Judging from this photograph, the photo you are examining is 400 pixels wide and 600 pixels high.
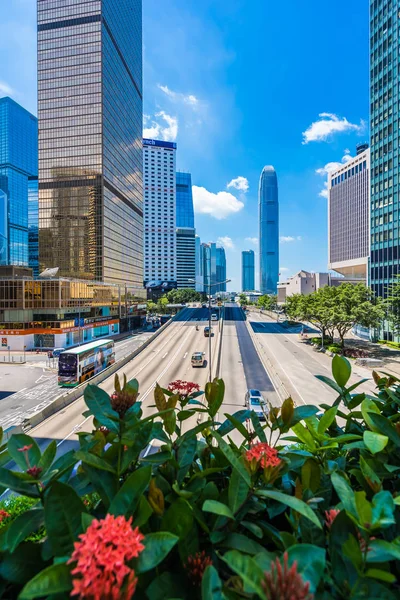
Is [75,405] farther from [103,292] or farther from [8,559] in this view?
[103,292]

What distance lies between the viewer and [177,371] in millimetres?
27641

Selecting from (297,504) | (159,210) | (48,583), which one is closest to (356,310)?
(297,504)

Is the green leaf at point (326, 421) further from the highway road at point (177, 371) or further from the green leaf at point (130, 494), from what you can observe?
the highway road at point (177, 371)

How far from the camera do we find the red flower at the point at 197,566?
50.4 inches

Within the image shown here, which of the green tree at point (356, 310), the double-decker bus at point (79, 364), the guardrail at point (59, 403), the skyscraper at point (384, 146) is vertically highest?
the skyscraper at point (384, 146)

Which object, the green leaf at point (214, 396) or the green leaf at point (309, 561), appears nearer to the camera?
the green leaf at point (309, 561)

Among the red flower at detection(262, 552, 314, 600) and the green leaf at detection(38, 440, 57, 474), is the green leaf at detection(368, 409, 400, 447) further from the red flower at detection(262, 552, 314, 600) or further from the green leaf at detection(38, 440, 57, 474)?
the green leaf at detection(38, 440, 57, 474)

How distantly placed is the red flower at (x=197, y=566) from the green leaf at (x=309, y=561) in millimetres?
433

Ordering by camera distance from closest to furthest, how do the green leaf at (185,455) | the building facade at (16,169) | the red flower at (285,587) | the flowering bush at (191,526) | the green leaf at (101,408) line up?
the red flower at (285,587), the flowering bush at (191,526), the green leaf at (185,455), the green leaf at (101,408), the building facade at (16,169)

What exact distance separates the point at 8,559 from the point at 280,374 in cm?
2715

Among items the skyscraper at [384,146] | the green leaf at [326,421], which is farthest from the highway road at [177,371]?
the skyscraper at [384,146]

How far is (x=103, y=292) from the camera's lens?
5556 cm

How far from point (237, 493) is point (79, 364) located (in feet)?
80.3

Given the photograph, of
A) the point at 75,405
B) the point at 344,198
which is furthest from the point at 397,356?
the point at 344,198
